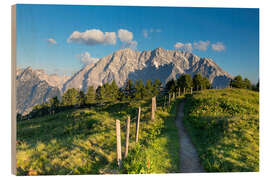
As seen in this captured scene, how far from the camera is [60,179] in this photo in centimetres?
469

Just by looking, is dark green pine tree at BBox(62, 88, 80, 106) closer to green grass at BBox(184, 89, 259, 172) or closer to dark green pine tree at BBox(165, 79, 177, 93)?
dark green pine tree at BBox(165, 79, 177, 93)

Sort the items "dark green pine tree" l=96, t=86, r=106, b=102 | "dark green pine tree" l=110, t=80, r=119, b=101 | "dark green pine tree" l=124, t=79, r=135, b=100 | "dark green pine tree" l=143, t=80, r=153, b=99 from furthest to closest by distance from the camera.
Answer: "dark green pine tree" l=143, t=80, r=153, b=99, "dark green pine tree" l=110, t=80, r=119, b=101, "dark green pine tree" l=124, t=79, r=135, b=100, "dark green pine tree" l=96, t=86, r=106, b=102

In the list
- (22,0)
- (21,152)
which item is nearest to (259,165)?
(21,152)

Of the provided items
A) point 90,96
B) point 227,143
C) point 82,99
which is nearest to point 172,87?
point 90,96

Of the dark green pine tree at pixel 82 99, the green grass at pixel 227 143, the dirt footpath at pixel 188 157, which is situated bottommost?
the dark green pine tree at pixel 82 99

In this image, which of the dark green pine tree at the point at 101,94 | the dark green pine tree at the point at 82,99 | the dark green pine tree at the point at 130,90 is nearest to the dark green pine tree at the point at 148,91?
the dark green pine tree at the point at 130,90

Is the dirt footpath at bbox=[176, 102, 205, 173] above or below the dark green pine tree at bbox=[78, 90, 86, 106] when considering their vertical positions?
above

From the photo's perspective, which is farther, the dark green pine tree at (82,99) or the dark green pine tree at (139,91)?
the dark green pine tree at (82,99)

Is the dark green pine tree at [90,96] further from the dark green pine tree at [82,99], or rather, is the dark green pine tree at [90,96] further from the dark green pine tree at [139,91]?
the dark green pine tree at [139,91]

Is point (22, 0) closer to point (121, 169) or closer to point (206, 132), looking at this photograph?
point (121, 169)

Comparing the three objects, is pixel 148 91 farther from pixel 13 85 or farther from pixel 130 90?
pixel 13 85

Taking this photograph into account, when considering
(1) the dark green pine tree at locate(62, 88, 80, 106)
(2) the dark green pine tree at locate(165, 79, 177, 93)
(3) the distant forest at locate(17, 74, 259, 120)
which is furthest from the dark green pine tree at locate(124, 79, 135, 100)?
(1) the dark green pine tree at locate(62, 88, 80, 106)

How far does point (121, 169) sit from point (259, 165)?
5.39m

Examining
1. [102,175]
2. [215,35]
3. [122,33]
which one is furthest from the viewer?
[122,33]
